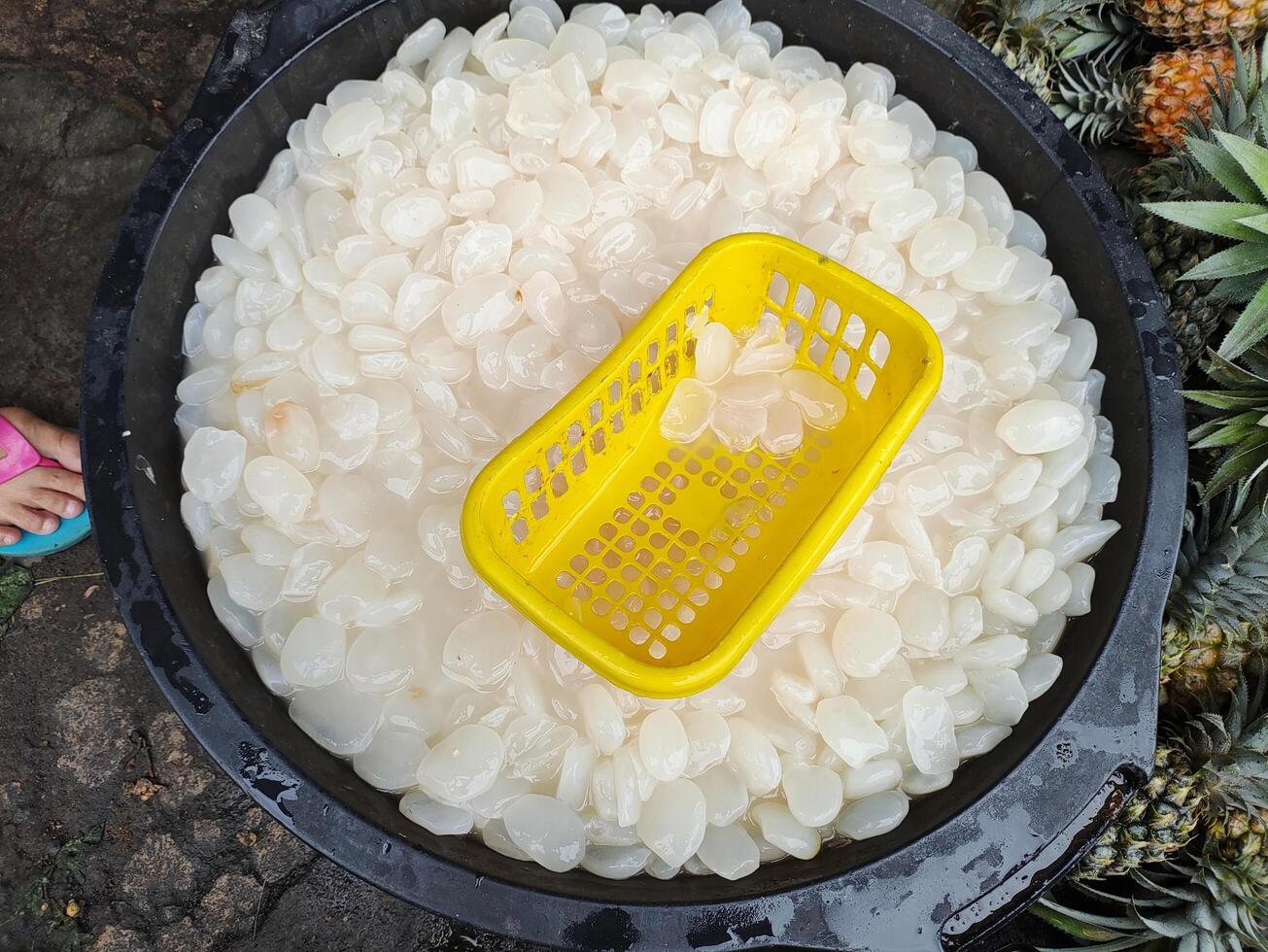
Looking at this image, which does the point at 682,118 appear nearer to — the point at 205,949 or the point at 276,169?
the point at 276,169

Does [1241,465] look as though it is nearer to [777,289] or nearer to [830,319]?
[830,319]

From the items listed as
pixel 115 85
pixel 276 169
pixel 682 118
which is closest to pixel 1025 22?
pixel 682 118

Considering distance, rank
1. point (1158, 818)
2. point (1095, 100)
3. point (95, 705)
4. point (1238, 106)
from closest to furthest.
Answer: point (1158, 818) < point (1238, 106) < point (95, 705) < point (1095, 100)

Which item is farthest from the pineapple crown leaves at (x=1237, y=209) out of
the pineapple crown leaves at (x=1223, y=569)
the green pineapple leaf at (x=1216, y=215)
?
the pineapple crown leaves at (x=1223, y=569)

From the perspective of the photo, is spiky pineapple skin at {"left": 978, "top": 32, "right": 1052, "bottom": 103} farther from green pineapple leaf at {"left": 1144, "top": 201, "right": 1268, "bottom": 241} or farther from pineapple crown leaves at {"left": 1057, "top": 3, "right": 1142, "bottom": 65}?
green pineapple leaf at {"left": 1144, "top": 201, "right": 1268, "bottom": 241}

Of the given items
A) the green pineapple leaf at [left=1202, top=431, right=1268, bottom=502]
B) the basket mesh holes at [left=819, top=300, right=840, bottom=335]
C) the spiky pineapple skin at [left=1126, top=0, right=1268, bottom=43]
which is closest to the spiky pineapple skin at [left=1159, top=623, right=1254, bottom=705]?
the green pineapple leaf at [left=1202, top=431, right=1268, bottom=502]

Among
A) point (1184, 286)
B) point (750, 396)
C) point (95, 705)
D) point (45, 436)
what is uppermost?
point (1184, 286)

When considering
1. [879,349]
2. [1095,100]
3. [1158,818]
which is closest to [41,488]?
[879,349]
